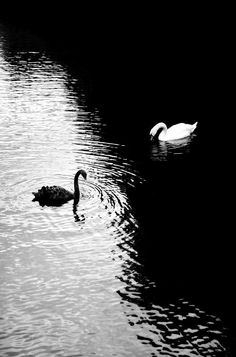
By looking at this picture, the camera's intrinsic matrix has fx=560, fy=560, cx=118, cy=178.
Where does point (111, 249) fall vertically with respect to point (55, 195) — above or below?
below

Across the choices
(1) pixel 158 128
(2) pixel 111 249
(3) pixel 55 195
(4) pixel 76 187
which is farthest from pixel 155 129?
(2) pixel 111 249

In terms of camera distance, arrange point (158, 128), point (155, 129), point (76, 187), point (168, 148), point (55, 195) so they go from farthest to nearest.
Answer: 1. point (158, 128)
2. point (155, 129)
3. point (168, 148)
4. point (76, 187)
5. point (55, 195)

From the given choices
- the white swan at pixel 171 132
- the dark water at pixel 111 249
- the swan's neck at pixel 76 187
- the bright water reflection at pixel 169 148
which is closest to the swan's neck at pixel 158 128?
the white swan at pixel 171 132

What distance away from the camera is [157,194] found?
20750mm

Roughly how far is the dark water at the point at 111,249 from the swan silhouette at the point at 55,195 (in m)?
0.25

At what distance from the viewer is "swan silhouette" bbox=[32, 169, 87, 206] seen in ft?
60.7

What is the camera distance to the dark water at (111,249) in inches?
492

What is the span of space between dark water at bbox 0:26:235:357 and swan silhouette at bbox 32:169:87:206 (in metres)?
0.25

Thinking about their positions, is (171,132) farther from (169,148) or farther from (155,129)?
(169,148)

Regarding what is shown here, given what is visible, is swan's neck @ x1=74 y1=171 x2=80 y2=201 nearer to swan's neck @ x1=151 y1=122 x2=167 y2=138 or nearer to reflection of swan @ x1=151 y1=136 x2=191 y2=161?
reflection of swan @ x1=151 y1=136 x2=191 y2=161

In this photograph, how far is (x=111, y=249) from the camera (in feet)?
53.0

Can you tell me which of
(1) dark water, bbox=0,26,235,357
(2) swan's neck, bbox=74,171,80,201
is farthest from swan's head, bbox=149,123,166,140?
(2) swan's neck, bbox=74,171,80,201

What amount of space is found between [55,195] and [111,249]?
3552mm

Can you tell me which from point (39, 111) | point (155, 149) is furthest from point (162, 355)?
point (39, 111)
